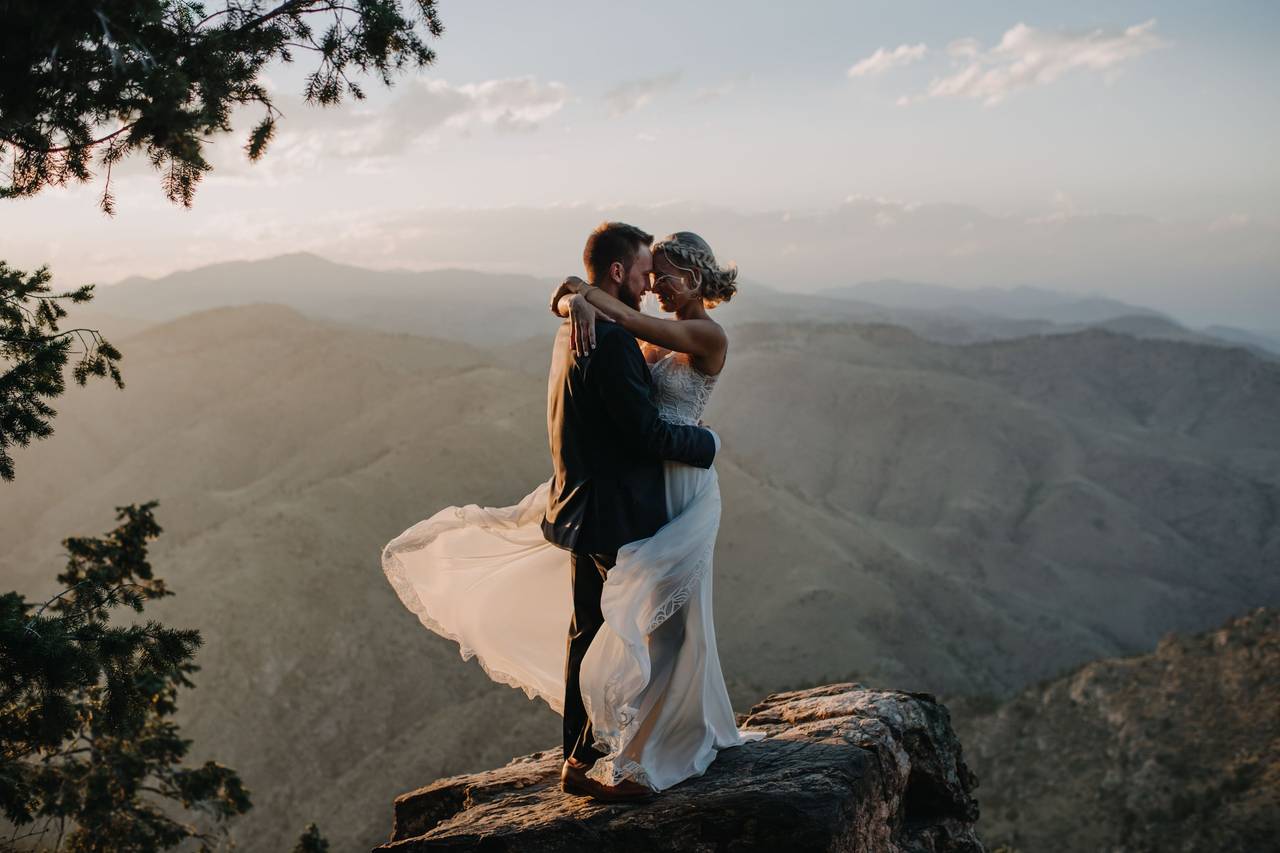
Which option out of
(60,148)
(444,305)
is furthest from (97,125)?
(444,305)

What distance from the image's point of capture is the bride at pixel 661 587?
3.64 meters

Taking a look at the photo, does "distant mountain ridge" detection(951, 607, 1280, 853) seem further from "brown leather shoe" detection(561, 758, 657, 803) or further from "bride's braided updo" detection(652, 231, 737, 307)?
"bride's braided updo" detection(652, 231, 737, 307)

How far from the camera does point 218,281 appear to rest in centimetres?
15188

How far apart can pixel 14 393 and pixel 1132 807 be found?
1456 cm

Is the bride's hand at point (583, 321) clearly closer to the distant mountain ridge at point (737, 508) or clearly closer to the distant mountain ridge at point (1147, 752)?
the distant mountain ridge at point (1147, 752)

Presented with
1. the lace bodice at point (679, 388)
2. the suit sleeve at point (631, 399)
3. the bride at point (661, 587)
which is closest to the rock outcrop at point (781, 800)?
the bride at point (661, 587)

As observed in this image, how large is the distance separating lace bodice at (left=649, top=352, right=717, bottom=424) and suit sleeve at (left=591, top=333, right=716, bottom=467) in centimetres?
24

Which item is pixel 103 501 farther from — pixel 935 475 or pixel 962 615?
pixel 935 475

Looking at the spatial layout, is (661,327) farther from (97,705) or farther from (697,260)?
(97,705)

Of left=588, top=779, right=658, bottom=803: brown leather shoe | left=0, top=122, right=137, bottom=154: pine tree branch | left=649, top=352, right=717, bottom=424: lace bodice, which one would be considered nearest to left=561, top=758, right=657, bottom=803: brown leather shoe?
left=588, top=779, right=658, bottom=803: brown leather shoe

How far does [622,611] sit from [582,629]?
434 millimetres

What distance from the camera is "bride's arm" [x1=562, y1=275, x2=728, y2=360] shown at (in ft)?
11.6

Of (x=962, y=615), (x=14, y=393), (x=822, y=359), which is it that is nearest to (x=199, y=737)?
(x=14, y=393)

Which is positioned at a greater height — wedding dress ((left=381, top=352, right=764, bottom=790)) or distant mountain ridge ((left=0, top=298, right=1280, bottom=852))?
wedding dress ((left=381, top=352, right=764, bottom=790))
